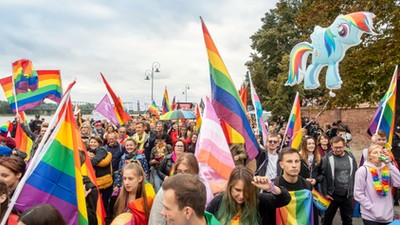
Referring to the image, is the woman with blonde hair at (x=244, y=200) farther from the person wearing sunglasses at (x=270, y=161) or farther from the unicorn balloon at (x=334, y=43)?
the unicorn balloon at (x=334, y=43)

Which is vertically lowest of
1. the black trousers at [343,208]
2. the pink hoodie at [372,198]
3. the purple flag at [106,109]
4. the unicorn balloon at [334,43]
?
the black trousers at [343,208]

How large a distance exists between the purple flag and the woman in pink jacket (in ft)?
23.0

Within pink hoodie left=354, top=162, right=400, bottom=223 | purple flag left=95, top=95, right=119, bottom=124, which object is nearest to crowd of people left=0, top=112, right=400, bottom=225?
pink hoodie left=354, top=162, right=400, bottom=223

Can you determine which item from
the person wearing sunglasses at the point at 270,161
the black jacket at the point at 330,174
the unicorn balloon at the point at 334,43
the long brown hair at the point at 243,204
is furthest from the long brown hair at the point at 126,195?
the unicorn balloon at the point at 334,43

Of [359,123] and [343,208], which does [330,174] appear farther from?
[359,123]

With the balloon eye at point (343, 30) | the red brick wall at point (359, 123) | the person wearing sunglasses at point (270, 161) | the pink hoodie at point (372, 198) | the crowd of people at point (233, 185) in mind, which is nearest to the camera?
the crowd of people at point (233, 185)

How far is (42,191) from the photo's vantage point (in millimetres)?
2873

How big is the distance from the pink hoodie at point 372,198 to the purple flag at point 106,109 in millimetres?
6994

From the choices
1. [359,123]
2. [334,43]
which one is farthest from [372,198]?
[359,123]

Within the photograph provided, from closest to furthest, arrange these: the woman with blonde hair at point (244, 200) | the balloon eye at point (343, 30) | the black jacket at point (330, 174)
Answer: the woman with blonde hair at point (244, 200) → the black jacket at point (330, 174) → the balloon eye at point (343, 30)

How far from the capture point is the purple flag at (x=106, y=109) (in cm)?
962

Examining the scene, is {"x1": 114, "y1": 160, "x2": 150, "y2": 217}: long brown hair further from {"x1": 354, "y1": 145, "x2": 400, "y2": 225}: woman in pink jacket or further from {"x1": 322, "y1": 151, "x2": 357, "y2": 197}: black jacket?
{"x1": 322, "y1": 151, "x2": 357, "y2": 197}: black jacket

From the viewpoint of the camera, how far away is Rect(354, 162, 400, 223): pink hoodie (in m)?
3.88

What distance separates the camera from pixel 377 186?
3904mm
